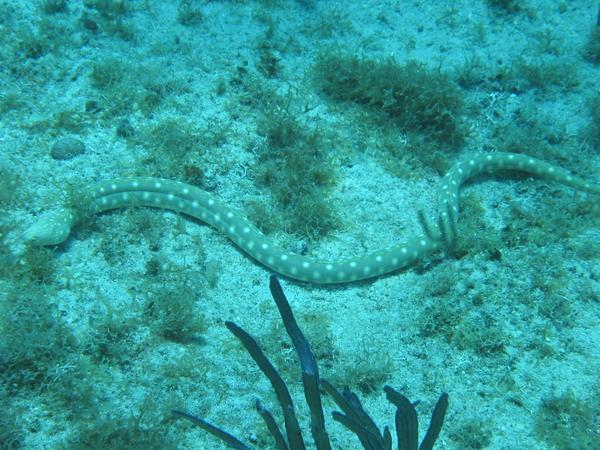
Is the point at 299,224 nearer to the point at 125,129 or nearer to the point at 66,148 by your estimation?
the point at 125,129

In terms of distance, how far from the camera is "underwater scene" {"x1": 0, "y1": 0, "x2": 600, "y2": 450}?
162 inches

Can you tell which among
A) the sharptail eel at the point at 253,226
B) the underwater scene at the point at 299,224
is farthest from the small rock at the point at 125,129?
the sharptail eel at the point at 253,226

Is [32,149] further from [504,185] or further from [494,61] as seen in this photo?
[494,61]

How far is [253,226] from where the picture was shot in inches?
237

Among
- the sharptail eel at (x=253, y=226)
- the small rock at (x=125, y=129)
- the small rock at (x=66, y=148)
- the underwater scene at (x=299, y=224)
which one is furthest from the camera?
the small rock at (x=125, y=129)

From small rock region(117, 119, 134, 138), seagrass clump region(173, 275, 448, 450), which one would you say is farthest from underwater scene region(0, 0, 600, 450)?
small rock region(117, 119, 134, 138)

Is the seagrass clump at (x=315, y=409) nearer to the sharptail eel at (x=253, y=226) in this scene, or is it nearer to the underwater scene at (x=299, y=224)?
the underwater scene at (x=299, y=224)

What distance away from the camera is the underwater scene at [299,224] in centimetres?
412

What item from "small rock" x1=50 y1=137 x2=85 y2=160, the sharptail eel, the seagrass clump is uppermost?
the seagrass clump

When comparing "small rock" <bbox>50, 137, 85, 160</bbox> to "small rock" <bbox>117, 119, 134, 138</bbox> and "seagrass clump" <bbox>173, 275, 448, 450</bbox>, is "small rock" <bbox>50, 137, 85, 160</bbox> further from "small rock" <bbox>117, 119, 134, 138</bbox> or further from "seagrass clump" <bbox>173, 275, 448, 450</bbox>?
"seagrass clump" <bbox>173, 275, 448, 450</bbox>

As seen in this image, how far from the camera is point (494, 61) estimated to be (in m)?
8.34

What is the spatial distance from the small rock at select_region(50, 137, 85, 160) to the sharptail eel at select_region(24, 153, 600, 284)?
110 centimetres

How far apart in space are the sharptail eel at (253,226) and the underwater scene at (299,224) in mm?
36

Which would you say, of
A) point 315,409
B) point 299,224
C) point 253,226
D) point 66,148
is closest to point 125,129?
point 66,148
